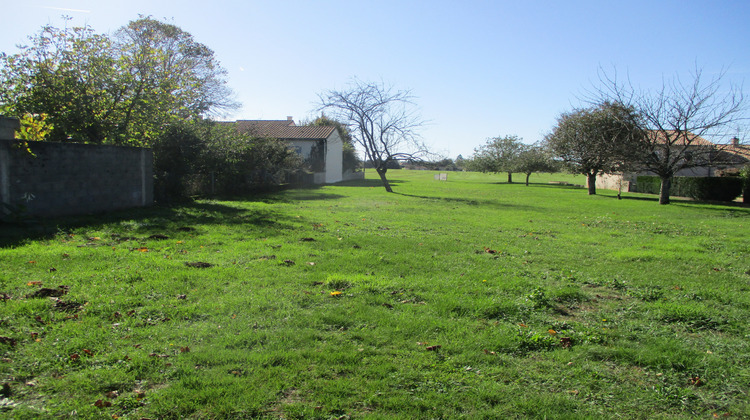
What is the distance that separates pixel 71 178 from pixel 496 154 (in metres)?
56.1

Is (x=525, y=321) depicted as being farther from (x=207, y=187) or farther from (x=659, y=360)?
(x=207, y=187)

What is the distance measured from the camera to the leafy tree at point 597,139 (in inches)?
1039

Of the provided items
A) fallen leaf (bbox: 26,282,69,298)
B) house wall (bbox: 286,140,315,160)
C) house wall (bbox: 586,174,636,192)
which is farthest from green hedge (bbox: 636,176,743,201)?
fallen leaf (bbox: 26,282,69,298)

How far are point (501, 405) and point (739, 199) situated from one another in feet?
117

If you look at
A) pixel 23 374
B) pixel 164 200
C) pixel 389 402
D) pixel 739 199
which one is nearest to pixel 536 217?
pixel 164 200

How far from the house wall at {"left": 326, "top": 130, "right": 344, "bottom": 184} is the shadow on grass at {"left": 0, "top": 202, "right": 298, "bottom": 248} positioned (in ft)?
82.6

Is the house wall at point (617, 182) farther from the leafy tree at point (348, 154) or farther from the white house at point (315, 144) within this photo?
the leafy tree at point (348, 154)

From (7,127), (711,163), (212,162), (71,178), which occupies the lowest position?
(71,178)

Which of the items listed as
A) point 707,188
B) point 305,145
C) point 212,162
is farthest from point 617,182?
point 212,162

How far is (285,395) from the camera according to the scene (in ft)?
10.5

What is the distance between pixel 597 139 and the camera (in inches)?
1215

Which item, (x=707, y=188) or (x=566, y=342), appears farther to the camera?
(x=707, y=188)

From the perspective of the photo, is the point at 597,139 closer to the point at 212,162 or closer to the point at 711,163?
the point at 711,163

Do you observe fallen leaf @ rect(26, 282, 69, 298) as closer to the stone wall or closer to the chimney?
the stone wall
